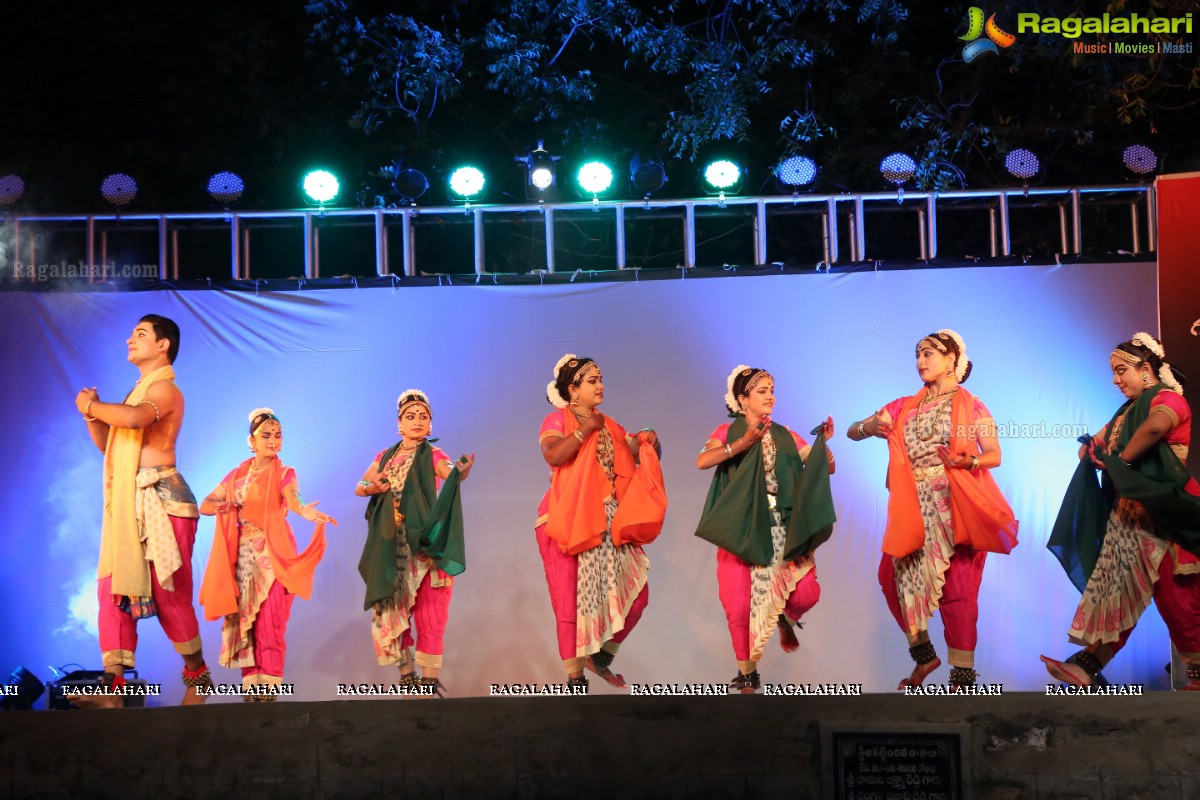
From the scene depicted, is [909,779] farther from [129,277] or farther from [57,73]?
[57,73]

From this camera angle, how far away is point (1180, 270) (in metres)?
7.32

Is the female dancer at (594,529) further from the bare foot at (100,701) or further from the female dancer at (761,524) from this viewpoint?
the bare foot at (100,701)

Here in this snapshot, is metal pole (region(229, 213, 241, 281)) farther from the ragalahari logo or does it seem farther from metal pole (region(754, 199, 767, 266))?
the ragalahari logo

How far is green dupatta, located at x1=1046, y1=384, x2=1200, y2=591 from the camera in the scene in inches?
233

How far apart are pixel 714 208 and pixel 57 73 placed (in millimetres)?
7525

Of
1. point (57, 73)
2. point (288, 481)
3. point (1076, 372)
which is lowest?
point (288, 481)

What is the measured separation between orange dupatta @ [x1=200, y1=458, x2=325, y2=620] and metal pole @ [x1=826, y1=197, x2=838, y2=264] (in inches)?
127

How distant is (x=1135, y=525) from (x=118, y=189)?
5.71 m

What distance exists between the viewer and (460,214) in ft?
25.8

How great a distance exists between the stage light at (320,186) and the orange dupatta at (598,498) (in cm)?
228

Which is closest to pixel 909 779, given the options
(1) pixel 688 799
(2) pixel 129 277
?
(1) pixel 688 799

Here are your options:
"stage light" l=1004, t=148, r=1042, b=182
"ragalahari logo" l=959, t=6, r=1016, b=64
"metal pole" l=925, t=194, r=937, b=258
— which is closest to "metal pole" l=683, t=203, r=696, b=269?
"metal pole" l=925, t=194, r=937, b=258

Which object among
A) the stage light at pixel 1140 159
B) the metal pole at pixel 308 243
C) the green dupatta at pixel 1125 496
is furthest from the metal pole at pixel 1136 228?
the metal pole at pixel 308 243

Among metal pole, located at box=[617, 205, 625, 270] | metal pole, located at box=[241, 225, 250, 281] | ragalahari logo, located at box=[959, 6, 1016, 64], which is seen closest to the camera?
metal pole, located at box=[617, 205, 625, 270]
